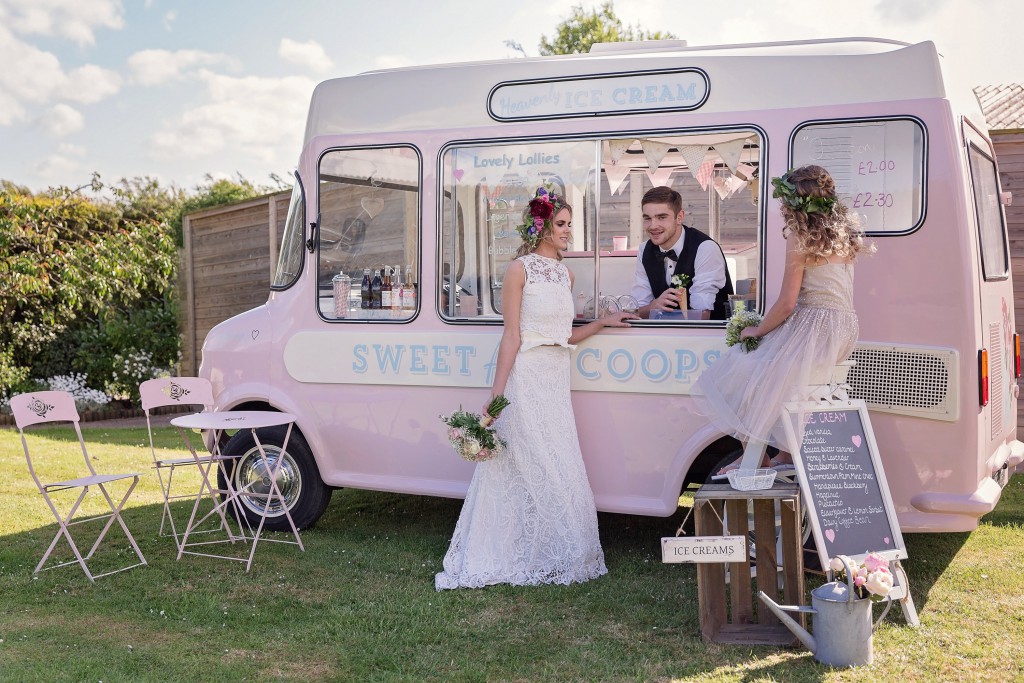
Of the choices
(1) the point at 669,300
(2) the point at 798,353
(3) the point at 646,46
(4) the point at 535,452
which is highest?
(3) the point at 646,46

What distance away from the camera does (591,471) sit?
5.31m

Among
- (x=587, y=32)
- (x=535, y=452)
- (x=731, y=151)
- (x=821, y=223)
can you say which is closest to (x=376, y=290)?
(x=535, y=452)

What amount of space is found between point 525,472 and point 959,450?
6.89 feet

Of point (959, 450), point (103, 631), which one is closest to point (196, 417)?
point (103, 631)

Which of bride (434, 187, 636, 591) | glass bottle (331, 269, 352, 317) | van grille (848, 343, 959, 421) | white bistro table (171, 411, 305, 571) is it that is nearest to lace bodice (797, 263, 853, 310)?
van grille (848, 343, 959, 421)

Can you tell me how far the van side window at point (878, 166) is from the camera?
458cm

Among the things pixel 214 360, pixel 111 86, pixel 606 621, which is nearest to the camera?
pixel 606 621

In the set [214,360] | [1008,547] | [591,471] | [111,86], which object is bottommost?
[1008,547]

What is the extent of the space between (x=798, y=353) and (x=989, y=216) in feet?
5.87

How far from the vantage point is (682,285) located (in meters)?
5.28

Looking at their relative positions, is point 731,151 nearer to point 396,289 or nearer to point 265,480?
point 396,289

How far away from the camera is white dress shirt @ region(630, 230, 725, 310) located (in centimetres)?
523

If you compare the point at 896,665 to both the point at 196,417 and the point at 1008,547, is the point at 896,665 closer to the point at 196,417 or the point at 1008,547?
the point at 1008,547

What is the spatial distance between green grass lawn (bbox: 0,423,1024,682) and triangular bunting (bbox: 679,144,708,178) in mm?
2201
